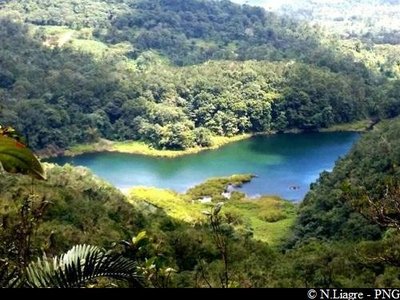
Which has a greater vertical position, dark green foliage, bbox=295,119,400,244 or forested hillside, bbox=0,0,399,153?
forested hillside, bbox=0,0,399,153

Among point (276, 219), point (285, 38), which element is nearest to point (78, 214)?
point (276, 219)

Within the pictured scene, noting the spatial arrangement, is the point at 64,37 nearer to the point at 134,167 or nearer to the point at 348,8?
the point at 134,167

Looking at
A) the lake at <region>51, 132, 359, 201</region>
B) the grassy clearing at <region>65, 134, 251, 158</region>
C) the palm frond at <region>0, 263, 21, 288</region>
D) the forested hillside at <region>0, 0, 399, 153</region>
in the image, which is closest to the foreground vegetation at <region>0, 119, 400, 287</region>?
the palm frond at <region>0, 263, 21, 288</region>

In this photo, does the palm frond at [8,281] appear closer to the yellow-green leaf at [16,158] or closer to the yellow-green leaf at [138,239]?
the yellow-green leaf at [16,158]

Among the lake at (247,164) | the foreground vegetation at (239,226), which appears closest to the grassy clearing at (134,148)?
the lake at (247,164)

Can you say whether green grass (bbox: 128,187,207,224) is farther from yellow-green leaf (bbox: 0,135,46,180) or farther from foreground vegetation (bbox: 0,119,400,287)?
yellow-green leaf (bbox: 0,135,46,180)
